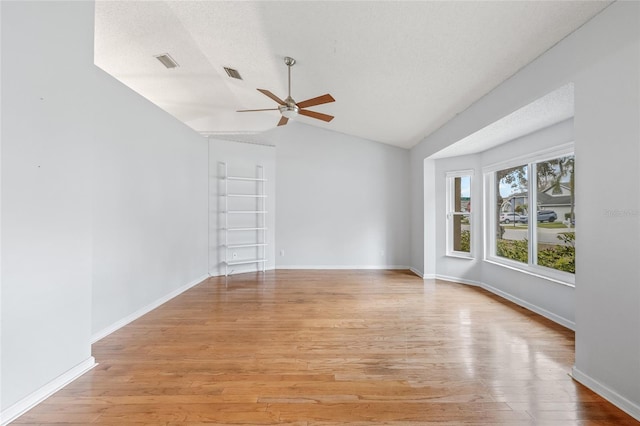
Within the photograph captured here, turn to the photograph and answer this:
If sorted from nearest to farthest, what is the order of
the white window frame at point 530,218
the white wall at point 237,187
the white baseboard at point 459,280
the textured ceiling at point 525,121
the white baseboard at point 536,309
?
the textured ceiling at point 525,121 → the white baseboard at point 536,309 → the white window frame at point 530,218 → the white baseboard at point 459,280 → the white wall at point 237,187

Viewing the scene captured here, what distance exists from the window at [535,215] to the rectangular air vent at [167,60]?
5.05 metres

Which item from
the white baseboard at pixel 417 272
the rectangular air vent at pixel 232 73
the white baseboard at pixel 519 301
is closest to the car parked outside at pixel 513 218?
the white baseboard at pixel 519 301

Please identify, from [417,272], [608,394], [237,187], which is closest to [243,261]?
[237,187]

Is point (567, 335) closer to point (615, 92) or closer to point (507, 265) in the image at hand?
point (507, 265)

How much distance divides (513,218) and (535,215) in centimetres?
40

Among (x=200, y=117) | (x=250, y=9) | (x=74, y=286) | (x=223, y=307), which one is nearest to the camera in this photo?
(x=74, y=286)

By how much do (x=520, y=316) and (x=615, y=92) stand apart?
2.58 metres

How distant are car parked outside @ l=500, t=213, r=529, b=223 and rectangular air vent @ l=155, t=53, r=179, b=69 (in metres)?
5.39

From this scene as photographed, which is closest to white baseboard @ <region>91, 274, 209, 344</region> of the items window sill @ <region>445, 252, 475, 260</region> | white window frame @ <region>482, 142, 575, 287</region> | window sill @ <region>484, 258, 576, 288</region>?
window sill @ <region>445, 252, 475, 260</region>

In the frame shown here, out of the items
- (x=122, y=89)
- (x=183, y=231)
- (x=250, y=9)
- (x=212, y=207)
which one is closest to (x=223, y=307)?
(x=183, y=231)

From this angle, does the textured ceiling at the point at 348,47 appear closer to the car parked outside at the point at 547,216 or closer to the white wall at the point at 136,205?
the white wall at the point at 136,205

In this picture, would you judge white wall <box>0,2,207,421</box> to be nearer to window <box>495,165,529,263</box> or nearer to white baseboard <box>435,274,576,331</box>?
white baseboard <box>435,274,576,331</box>

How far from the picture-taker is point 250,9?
263 cm

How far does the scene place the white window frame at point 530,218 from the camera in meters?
3.26
